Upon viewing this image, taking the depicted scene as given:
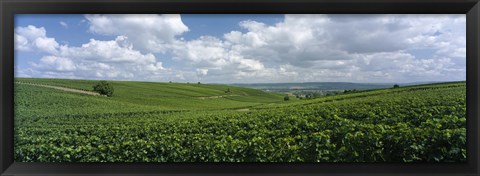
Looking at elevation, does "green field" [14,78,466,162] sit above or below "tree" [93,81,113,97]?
below

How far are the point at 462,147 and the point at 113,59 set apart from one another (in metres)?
2.50

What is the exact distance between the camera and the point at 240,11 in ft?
6.10

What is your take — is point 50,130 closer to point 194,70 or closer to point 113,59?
point 113,59

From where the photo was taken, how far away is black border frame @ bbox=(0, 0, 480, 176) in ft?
5.92

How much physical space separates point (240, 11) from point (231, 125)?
3.64 feet

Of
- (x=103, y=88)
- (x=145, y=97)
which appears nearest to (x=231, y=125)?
(x=145, y=97)

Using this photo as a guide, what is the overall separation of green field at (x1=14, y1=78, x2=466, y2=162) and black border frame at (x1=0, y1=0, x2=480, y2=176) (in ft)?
0.49

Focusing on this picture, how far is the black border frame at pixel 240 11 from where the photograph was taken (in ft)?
5.92

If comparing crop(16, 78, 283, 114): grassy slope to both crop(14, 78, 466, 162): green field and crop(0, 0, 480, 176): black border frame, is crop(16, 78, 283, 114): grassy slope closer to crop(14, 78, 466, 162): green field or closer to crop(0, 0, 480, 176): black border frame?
crop(14, 78, 466, 162): green field

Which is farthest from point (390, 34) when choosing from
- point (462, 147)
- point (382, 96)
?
point (462, 147)

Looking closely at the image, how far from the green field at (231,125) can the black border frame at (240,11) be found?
148 mm

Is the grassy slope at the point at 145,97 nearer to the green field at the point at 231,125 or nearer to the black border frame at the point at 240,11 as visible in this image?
the green field at the point at 231,125

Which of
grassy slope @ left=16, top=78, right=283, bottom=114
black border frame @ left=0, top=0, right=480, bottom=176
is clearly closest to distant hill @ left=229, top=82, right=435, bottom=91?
grassy slope @ left=16, top=78, right=283, bottom=114

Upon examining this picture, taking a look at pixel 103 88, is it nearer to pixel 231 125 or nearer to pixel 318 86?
pixel 231 125
